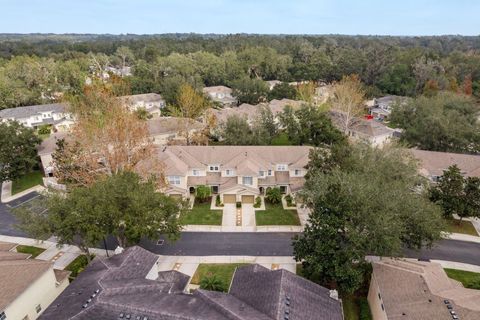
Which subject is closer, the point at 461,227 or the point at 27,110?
the point at 461,227

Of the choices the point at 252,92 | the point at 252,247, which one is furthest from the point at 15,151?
the point at 252,92

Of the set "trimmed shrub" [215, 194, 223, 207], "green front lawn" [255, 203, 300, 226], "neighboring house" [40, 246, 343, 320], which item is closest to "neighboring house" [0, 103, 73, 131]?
"trimmed shrub" [215, 194, 223, 207]

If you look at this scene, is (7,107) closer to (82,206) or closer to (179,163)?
(179,163)

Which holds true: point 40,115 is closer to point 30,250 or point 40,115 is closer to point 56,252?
point 30,250

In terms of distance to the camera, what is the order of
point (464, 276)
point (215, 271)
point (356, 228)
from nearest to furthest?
point (356, 228), point (464, 276), point (215, 271)

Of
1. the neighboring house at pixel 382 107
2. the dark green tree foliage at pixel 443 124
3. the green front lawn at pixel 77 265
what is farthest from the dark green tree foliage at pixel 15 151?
the neighboring house at pixel 382 107

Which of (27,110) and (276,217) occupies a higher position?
(27,110)
